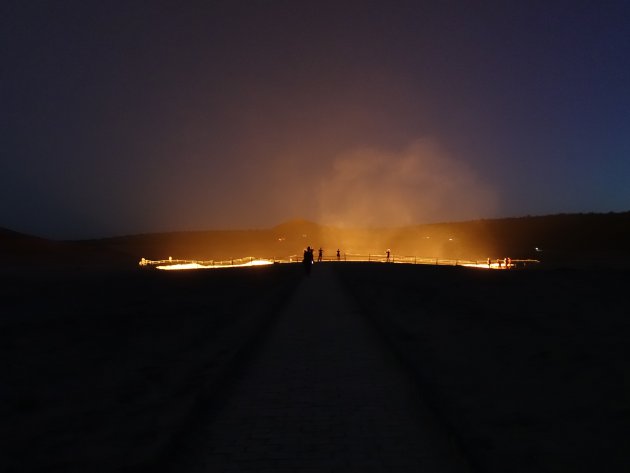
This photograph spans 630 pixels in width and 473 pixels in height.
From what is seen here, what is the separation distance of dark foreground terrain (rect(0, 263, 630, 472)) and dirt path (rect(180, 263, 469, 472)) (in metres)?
0.03

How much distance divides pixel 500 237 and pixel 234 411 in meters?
138

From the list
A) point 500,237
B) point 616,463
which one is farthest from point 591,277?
point 500,237

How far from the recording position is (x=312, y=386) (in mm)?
8203

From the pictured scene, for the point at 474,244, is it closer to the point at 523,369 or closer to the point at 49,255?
Answer: the point at 49,255

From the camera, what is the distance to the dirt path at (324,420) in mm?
5555

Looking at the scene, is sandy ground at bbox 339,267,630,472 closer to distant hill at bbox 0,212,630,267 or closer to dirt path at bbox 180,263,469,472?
dirt path at bbox 180,263,469,472

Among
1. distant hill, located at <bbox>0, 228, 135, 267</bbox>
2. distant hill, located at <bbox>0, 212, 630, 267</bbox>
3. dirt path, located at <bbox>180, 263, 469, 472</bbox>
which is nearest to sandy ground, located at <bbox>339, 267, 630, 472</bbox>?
dirt path, located at <bbox>180, 263, 469, 472</bbox>

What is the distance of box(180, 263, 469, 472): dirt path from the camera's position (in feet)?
18.2

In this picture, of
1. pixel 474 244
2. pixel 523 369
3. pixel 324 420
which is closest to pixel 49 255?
pixel 523 369

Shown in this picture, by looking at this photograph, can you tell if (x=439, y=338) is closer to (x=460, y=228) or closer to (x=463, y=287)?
(x=463, y=287)

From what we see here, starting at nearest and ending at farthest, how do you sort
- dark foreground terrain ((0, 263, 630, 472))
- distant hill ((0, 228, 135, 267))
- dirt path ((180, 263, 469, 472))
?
dirt path ((180, 263, 469, 472))
dark foreground terrain ((0, 263, 630, 472))
distant hill ((0, 228, 135, 267))

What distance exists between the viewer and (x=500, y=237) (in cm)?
13625

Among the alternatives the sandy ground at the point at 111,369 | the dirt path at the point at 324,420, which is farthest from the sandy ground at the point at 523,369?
the sandy ground at the point at 111,369

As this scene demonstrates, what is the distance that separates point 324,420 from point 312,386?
1.49 metres
